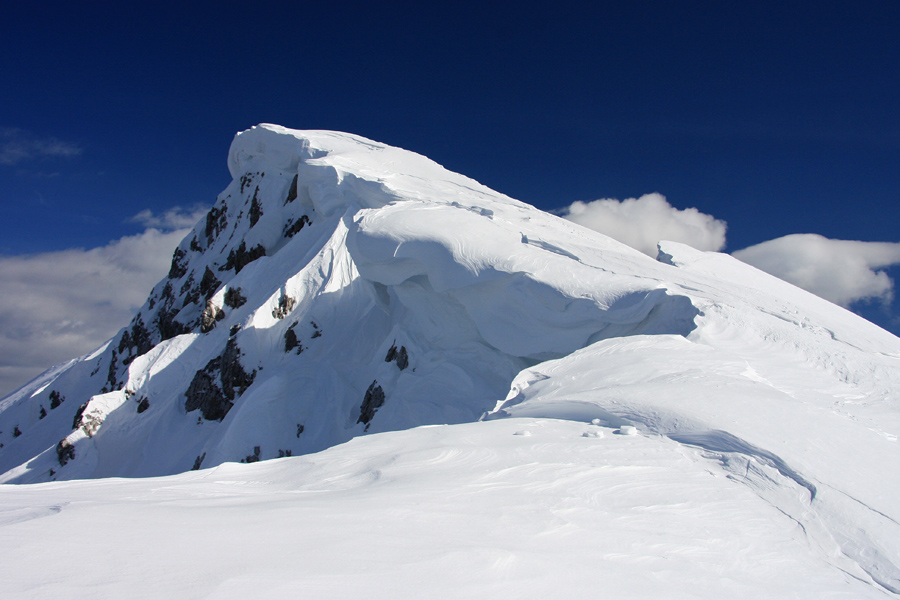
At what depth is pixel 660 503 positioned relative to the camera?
3832mm

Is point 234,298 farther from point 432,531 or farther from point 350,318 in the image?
point 432,531

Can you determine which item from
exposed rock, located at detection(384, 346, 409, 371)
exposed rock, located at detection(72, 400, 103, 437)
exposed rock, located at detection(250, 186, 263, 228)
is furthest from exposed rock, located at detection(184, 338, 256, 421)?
exposed rock, located at detection(250, 186, 263, 228)

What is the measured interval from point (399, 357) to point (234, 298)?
9.87 m

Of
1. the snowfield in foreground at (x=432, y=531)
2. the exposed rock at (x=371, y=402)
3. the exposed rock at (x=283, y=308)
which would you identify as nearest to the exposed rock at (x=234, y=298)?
the exposed rock at (x=283, y=308)

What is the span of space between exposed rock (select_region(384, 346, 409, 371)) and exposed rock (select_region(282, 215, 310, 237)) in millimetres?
11282

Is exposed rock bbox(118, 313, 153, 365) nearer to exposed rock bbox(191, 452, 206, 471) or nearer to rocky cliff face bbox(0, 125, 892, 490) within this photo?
rocky cliff face bbox(0, 125, 892, 490)

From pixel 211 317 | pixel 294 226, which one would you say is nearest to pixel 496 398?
pixel 211 317

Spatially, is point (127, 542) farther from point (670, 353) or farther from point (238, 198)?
point (238, 198)

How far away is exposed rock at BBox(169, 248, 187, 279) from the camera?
102 feet

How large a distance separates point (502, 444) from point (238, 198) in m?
29.0

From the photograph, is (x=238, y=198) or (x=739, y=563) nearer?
(x=739, y=563)

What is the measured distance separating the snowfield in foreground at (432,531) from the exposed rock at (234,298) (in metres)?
17.0

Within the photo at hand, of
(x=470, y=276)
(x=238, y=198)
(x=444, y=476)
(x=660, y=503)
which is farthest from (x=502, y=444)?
(x=238, y=198)

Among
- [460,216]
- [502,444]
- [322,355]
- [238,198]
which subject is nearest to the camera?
[502,444]
